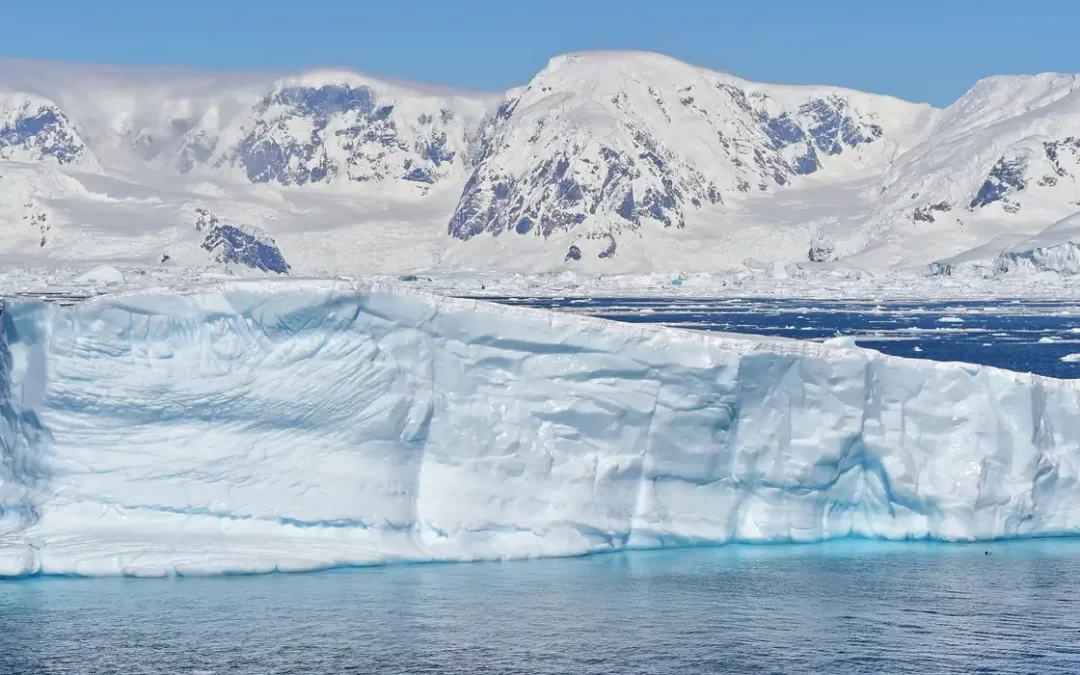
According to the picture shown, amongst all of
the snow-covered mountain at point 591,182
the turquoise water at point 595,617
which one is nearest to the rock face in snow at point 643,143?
the snow-covered mountain at point 591,182

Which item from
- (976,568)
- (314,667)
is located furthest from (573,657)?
(976,568)

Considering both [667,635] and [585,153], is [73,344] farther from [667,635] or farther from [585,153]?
[585,153]

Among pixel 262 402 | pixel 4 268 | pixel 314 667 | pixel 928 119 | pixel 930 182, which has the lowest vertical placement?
pixel 314 667

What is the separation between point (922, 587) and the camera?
19562 millimetres

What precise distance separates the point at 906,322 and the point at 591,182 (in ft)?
312

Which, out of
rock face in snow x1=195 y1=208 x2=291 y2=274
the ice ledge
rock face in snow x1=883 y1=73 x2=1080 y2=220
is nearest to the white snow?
rock face in snow x1=195 y1=208 x2=291 y2=274

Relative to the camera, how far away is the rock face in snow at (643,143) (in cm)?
15762

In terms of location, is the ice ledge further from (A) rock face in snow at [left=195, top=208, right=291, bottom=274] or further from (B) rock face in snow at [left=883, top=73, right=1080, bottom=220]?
(B) rock face in snow at [left=883, top=73, right=1080, bottom=220]

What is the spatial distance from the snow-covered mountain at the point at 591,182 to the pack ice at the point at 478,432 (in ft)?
295

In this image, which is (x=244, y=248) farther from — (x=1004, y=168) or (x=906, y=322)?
(x=906, y=322)

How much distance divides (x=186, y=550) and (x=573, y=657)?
19.0 feet

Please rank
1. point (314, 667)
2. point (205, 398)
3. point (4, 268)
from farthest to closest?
point (4, 268)
point (205, 398)
point (314, 667)

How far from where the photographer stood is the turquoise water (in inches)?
650

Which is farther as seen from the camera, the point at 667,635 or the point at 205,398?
the point at 205,398
